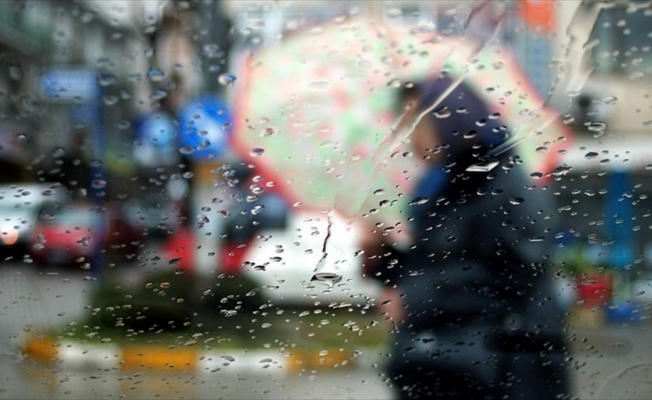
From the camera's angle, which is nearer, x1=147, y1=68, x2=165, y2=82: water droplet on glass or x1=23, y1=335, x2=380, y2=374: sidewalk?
x1=147, y1=68, x2=165, y2=82: water droplet on glass

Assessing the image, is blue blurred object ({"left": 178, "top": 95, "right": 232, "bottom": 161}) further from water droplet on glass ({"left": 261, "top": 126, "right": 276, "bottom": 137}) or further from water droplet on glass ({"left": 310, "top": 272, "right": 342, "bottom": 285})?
water droplet on glass ({"left": 310, "top": 272, "right": 342, "bottom": 285})

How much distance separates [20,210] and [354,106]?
0.85 m

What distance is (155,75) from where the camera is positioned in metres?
2.05

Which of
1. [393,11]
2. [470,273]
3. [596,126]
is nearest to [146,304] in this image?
[470,273]

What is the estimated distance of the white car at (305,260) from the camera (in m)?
2.13

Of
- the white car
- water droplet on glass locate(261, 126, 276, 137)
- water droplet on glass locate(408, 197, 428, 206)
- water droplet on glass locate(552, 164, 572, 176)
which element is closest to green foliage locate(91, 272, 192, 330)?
the white car

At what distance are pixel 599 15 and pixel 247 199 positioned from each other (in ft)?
3.11

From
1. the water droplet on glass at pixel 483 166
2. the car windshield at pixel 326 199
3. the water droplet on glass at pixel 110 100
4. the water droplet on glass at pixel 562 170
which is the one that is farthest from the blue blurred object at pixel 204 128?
the water droplet on glass at pixel 562 170

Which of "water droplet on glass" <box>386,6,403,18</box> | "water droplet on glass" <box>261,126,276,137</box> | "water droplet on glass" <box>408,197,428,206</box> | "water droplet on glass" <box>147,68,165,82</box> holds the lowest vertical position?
"water droplet on glass" <box>408,197,428,206</box>

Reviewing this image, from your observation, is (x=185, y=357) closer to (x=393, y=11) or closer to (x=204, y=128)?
(x=204, y=128)

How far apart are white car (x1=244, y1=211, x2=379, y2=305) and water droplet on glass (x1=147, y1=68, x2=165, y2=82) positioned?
439 millimetres

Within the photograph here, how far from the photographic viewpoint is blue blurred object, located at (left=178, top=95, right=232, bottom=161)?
6.79 feet

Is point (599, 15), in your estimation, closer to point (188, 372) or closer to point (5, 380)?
point (188, 372)

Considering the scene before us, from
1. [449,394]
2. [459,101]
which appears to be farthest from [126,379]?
[459,101]
